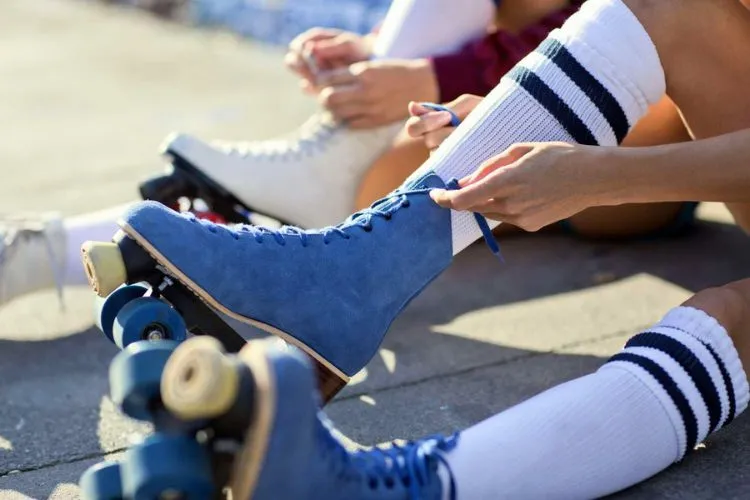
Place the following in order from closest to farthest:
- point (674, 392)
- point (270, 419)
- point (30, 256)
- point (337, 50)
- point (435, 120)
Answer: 1. point (270, 419)
2. point (674, 392)
3. point (435, 120)
4. point (30, 256)
5. point (337, 50)

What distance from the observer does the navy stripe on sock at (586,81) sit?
1.38 meters

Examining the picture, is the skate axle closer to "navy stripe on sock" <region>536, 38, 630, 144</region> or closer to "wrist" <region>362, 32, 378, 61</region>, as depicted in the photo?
"wrist" <region>362, 32, 378, 61</region>

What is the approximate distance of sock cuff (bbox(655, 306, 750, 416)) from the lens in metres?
1.26

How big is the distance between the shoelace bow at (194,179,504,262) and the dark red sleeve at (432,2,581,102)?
57 centimetres

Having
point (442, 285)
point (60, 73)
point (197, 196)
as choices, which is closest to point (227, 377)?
point (197, 196)

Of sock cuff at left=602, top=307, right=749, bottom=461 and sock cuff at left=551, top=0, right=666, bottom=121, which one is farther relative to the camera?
sock cuff at left=551, top=0, right=666, bottom=121

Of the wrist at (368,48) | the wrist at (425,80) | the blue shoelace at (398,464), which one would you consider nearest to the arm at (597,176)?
the blue shoelace at (398,464)

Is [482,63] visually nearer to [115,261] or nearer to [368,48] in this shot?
[368,48]

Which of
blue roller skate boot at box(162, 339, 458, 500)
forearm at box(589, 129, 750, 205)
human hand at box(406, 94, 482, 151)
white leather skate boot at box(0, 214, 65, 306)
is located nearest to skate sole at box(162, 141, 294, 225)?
white leather skate boot at box(0, 214, 65, 306)

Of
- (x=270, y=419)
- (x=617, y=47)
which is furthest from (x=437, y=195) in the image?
(x=270, y=419)

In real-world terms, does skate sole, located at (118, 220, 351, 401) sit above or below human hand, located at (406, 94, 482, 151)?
below

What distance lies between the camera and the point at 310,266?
→ 1.30 metres

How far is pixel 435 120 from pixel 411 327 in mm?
493

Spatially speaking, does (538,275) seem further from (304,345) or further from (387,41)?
(304,345)
